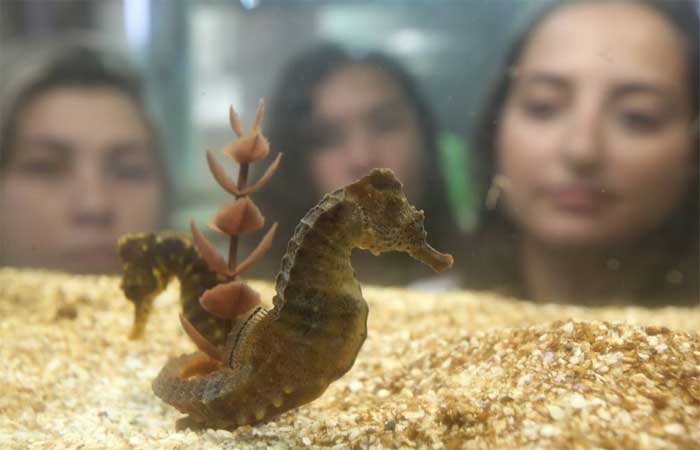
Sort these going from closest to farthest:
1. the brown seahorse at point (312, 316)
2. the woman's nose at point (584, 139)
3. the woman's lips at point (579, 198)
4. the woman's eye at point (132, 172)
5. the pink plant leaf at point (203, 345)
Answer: the brown seahorse at point (312, 316), the pink plant leaf at point (203, 345), the woman's nose at point (584, 139), the woman's lips at point (579, 198), the woman's eye at point (132, 172)

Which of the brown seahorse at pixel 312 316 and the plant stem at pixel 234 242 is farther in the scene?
the plant stem at pixel 234 242

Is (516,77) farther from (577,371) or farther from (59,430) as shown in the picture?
(59,430)

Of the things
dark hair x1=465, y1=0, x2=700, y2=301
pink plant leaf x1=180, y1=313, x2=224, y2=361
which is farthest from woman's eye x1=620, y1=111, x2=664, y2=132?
pink plant leaf x1=180, y1=313, x2=224, y2=361

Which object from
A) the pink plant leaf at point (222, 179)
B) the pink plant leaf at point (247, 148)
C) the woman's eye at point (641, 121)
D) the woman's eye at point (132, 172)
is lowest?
the woman's eye at point (132, 172)

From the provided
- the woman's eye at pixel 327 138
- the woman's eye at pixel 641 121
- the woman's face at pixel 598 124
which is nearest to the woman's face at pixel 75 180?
the woman's eye at pixel 327 138

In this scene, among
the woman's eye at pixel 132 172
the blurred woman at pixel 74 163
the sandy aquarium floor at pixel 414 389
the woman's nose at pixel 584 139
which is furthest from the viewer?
the woman's eye at pixel 132 172

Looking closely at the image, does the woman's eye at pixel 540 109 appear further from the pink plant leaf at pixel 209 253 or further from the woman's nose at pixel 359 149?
the pink plant leaf at pixel 209 253
